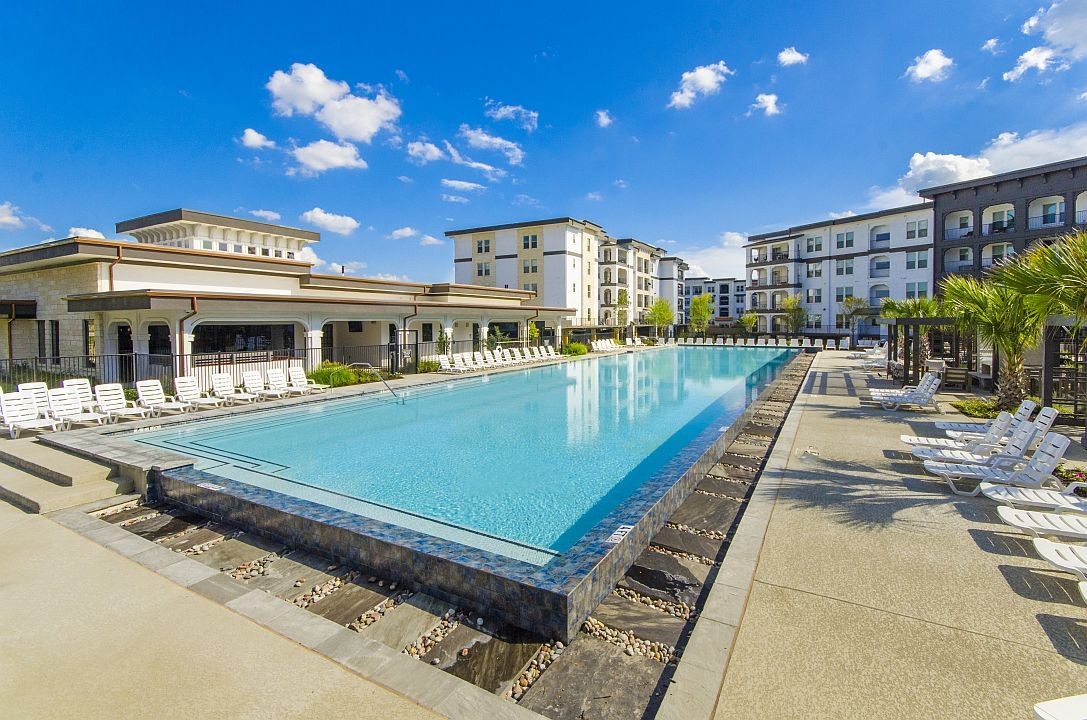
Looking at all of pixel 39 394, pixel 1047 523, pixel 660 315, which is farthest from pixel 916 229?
pixel 39 394

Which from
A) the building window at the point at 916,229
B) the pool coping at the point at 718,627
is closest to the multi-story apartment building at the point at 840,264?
the building window at the point at 916,229

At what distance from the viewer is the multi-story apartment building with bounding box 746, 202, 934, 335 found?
45.4m

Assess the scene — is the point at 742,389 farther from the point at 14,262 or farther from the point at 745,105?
the point at 14,262

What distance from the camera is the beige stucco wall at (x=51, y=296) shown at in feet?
57.1

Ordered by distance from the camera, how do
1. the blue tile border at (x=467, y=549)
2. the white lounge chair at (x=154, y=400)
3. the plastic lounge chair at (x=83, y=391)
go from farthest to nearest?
the white lounge chair at (x=154, y=400), the plastic lounge chair at (x=83, y=391), the blue tile border at (x=467, y=549)

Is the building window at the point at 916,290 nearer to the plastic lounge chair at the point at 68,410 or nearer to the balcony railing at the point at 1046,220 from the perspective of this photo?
the balcony railing at the point at 1046,220

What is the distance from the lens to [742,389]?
19.7m

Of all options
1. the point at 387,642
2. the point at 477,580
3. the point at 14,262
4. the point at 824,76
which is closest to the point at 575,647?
the point at 477,580

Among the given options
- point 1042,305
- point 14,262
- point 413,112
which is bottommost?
point 1042,305

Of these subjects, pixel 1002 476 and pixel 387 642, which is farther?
pixel 1002 476

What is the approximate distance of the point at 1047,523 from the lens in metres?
4.99

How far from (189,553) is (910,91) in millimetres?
23125

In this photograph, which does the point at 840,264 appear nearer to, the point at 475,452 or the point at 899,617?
the point at 475,452

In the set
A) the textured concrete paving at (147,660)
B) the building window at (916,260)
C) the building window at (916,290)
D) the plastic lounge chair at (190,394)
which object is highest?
the building window at (916,260)
